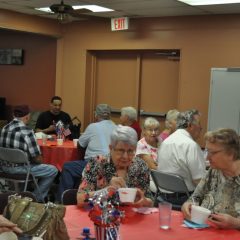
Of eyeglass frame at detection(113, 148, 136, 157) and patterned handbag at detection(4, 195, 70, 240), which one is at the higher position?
eyeglass frame at detection(113, 148, 136, 157)

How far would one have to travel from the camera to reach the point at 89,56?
28.7 feet

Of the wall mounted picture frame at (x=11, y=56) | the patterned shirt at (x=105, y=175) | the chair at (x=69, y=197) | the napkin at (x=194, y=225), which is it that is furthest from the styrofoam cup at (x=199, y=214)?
the wall mounted picture frame at (x=11, y=56)

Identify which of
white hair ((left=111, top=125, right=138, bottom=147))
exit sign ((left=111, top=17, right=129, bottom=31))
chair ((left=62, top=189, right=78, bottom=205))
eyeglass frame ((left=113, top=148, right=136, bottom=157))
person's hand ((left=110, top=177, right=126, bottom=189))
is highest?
exit sign ((left=111, top=17, right=129, bottom=31))

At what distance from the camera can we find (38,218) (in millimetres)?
1971

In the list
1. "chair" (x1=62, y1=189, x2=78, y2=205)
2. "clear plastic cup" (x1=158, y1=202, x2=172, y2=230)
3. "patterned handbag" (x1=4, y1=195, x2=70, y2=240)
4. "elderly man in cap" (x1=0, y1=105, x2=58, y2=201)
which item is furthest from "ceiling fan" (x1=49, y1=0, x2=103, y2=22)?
"patterned handbag" (x1=4, y1=195, x2=70, y2=240)

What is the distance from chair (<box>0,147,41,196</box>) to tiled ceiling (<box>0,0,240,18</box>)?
2.61 meters

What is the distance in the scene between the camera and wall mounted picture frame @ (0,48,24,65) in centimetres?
991

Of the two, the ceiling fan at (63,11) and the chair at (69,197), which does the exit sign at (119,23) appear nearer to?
the ceiling fan at (63,11)

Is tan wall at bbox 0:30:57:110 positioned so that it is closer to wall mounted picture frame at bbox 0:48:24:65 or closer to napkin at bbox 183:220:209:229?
wall mounted picture frame at bbox 0:48:24:65

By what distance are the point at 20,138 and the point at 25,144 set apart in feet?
0.30

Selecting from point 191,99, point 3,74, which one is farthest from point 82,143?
point 3,74

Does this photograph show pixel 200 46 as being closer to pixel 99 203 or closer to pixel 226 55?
pixel 226 55

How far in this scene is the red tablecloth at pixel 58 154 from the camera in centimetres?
580

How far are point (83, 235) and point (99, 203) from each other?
230 millimetres
